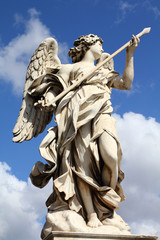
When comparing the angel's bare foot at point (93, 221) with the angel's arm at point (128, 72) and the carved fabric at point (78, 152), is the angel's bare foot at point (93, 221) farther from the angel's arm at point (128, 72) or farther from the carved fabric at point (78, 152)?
the angel's arm at point (128, 72)

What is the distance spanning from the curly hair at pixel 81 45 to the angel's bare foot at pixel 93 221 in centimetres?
305

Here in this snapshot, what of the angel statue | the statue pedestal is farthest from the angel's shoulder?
the statue pedestal

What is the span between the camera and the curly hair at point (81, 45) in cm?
679

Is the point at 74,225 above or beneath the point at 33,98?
beneath

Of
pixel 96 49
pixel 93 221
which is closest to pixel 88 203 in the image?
pixel 93 221

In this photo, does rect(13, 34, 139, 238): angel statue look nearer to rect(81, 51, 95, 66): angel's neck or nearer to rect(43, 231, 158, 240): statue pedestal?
rect(81, 51, 95, 66): angel's neck

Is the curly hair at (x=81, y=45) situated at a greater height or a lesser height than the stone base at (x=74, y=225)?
greater

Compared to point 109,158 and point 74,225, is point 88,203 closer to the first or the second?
point 74,225

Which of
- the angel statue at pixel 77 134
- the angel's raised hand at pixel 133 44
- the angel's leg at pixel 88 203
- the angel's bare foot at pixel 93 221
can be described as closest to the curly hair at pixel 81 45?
the angel statue at pixel 77 134

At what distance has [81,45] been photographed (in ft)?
22.4

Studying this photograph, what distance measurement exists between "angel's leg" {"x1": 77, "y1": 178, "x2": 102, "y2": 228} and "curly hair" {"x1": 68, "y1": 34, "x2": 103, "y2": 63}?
8.27ft

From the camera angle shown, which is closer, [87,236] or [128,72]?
[87,236]

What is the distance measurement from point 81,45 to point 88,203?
3.01 m

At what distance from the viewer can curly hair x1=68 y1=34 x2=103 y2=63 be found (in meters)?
6.79
